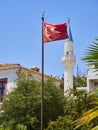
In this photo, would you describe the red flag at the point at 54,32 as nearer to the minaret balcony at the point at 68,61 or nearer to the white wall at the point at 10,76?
the white wall at the point at 10,76

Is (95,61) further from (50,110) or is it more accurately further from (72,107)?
(50,110)

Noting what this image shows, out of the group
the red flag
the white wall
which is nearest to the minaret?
the white wall

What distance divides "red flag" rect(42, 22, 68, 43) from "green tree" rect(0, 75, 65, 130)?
264 inches

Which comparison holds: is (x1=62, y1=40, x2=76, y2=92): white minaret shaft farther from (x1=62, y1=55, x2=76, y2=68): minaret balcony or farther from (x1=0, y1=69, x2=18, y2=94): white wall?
(x1=0, y1=69, x2=18, y2=94): white wall

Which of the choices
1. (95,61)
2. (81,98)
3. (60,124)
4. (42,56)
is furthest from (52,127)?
(95,61)

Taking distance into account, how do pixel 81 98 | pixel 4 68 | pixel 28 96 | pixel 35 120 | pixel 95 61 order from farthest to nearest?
pixel 4 68 → pixel 28 96 → pixel 35 120 → pixel 81 98 → pixel 95 61

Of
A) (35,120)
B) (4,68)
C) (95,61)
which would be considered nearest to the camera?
(95,61)

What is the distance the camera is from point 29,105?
3128cm

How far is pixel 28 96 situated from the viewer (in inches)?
1266

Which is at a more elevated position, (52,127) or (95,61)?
(95,61)

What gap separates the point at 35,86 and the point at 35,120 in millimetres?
3940

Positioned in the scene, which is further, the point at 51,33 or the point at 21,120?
the point at 21,120

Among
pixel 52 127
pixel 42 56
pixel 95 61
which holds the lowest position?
pixel 52 127

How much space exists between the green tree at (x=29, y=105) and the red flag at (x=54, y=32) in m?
6.71
